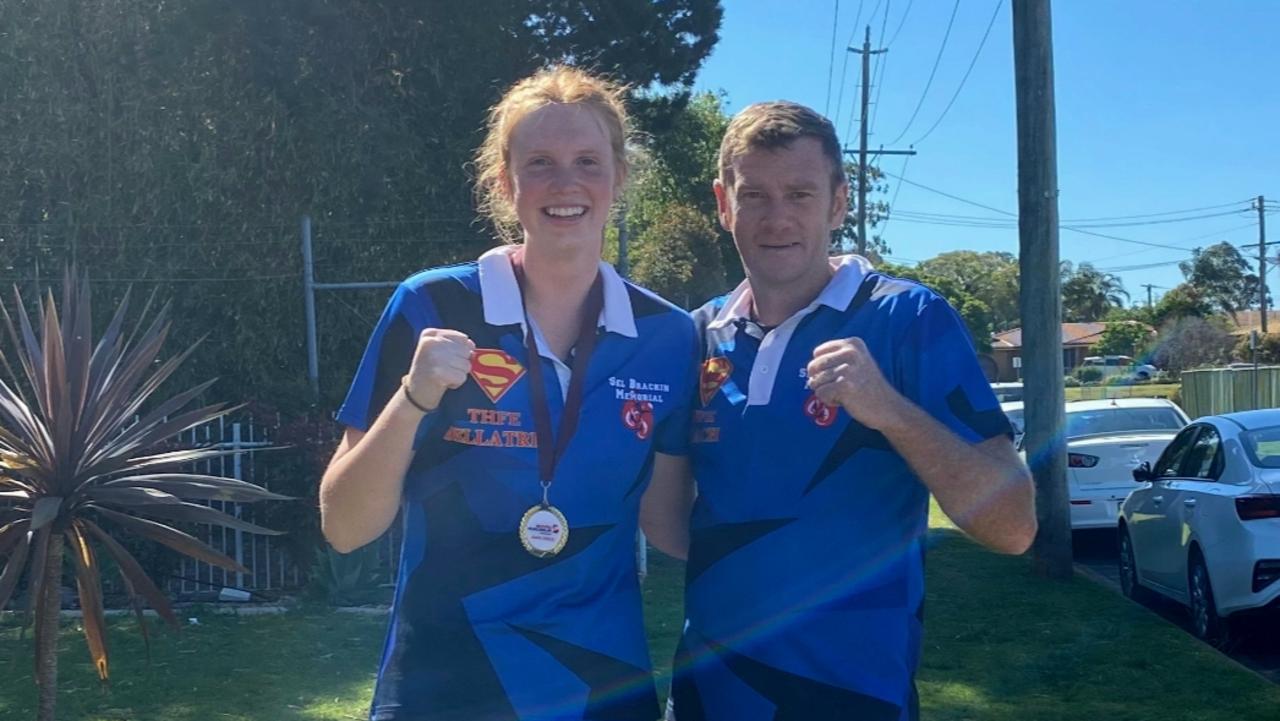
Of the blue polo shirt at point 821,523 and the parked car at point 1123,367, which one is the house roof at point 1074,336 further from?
the blue polo shirt at point 821,523

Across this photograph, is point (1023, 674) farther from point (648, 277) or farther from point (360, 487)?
point (648, 277)

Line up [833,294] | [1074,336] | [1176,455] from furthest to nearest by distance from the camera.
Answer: [1074,336] < [1176,455] < [833,294]

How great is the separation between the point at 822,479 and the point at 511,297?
29.3 inches

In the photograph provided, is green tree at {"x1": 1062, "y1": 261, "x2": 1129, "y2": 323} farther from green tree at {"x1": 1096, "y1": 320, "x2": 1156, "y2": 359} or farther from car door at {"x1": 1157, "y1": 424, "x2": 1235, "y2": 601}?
car door at {"x1": 1157, "y1": 424, "x2": 1235, "y2": 601}

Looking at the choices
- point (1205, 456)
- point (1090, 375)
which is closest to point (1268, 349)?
point (1090, 375)

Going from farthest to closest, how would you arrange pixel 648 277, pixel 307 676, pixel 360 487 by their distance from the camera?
pixel 648 277, pixel 307 676, pixel 360 487

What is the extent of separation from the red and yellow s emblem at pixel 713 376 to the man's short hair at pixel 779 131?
0.43m

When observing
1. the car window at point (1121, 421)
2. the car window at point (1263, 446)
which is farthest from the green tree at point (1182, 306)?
the car window at point (1263, 446)

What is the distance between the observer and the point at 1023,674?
765cm

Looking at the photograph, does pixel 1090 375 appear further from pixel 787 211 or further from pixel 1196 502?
pixel 787 211

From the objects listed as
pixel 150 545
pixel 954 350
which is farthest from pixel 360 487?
pixel 150 545

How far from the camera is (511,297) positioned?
262 centimetres

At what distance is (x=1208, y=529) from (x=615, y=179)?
7.12 m

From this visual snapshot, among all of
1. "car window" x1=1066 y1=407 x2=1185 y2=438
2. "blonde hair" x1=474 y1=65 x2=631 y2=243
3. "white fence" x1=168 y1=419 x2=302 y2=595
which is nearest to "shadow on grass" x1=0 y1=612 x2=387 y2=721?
"white fence" x1=168 y1=419 x2=302 y2=595
